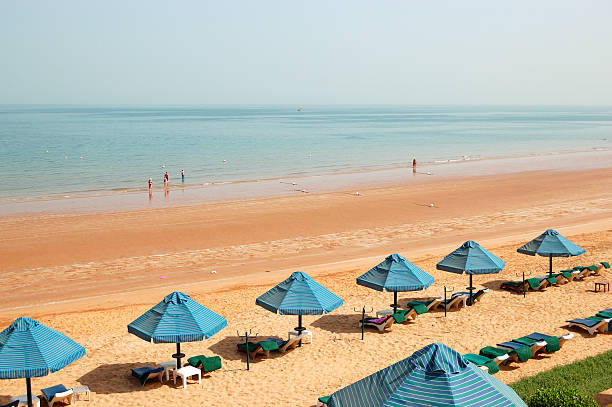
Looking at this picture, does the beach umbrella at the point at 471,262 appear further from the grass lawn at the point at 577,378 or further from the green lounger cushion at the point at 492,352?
the grass lawn at the point at 577,378

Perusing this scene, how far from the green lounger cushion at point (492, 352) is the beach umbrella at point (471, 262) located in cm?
347

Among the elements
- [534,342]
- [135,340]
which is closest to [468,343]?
[534,342]

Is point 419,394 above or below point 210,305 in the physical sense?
above

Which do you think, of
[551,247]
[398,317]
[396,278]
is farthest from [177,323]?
[551,247]

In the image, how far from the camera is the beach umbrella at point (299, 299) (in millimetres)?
13336

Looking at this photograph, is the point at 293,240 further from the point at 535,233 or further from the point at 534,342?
the point at 534,342

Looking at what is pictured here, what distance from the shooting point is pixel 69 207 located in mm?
34625

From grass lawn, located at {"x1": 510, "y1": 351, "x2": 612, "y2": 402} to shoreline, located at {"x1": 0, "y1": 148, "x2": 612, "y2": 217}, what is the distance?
84.6 ft

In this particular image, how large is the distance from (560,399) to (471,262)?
26.8 ft

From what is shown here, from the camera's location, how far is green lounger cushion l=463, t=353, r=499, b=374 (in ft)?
38.2

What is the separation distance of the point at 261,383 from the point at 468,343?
15.6ft

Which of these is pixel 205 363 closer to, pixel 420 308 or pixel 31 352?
pixel 31 352

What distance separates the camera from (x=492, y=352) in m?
12.4

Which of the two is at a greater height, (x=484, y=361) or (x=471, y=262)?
(x=471, y=262)
